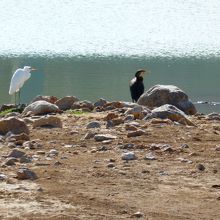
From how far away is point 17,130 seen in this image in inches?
462

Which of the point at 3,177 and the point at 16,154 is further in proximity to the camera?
the point at 16,154

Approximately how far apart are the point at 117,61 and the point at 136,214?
3934 cm

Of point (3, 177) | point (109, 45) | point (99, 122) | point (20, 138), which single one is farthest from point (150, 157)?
point (109, 45)

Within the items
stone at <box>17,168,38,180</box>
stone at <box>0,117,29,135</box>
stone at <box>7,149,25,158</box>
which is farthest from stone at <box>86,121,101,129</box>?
stone at <box>17,168,38,180</box>

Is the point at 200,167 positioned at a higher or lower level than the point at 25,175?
lower

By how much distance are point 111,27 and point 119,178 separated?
2585 inches

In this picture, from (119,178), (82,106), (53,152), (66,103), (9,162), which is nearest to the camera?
(119,178)

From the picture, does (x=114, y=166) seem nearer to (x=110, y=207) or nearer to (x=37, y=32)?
(x=110, y=207)

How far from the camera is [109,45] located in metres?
57.4

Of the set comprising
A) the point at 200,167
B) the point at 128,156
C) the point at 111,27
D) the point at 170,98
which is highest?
the point at 111,27

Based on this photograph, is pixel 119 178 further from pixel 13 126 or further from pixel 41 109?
pixel 41 109

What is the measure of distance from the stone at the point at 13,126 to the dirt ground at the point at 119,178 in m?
0.21

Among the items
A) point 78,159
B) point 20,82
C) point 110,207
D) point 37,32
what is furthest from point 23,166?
point 37,32

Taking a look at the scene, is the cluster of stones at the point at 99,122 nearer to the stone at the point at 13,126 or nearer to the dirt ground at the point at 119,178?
the stone at the point at 13,126
